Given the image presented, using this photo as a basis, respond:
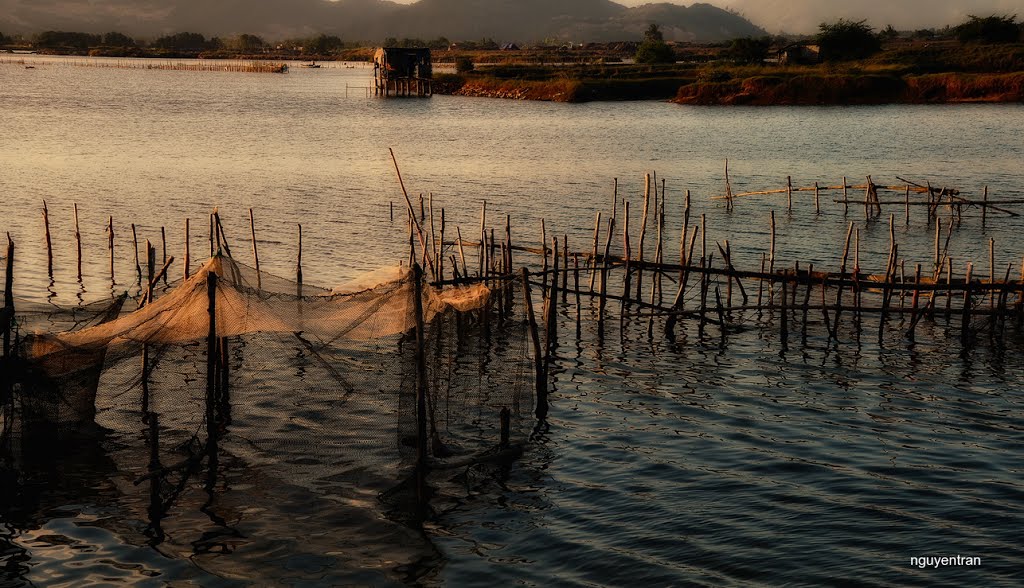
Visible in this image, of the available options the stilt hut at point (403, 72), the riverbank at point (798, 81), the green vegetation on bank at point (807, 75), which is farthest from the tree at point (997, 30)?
the stilt hut at point (403, 72)

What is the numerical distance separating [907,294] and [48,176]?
30.3m

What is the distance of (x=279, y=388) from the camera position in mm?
14508

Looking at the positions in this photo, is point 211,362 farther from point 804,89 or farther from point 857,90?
point 857,90

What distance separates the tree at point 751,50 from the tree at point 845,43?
17.7 ft

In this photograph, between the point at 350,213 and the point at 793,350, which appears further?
the point at 350,213

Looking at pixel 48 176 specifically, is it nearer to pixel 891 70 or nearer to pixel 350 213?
pixel 350 213

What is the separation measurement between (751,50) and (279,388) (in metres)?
92.4

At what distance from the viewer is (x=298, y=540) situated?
1012 centimetres

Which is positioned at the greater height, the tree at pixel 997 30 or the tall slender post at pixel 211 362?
the tree at pixel 997 30

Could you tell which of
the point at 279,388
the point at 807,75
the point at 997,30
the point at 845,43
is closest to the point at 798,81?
the point at 807,75

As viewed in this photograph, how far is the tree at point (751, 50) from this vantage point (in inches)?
3893

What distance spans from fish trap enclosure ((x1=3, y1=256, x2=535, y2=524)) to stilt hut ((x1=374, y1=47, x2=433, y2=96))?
84.3 m

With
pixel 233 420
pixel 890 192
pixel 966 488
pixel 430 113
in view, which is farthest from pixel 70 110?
pixel 966 488

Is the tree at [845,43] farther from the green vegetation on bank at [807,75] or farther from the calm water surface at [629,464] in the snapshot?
the calm water surface at [629,464]
